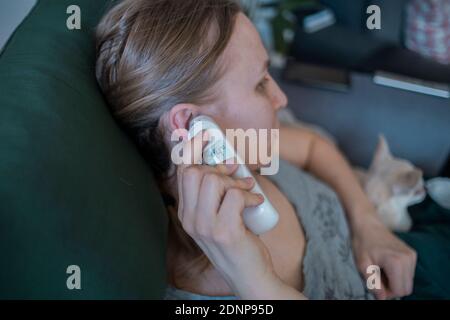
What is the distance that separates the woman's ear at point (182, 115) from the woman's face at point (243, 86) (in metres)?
0.02

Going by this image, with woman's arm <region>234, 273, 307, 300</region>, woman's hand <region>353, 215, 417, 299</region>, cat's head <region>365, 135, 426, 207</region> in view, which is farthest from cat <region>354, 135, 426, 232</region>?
woman's arm <region>234, 273, 307, 300</region>

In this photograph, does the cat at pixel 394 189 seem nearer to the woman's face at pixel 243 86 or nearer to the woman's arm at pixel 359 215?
the woman's arm at pixel 359 215

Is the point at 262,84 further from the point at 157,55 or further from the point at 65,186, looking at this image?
the point at 65,186

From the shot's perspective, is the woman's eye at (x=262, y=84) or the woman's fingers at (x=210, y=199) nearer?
the woman's fingers at (x=210, y=199)

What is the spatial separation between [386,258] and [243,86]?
0.43 metres

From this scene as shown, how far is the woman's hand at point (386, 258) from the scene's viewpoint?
0.78 metres

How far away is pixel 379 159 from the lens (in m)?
1.00

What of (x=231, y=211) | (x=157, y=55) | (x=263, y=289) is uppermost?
(x=157, y=55)

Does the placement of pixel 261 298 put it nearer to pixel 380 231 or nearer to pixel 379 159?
pixel 380 231

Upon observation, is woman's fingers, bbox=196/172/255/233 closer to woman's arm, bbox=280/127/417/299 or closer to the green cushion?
the green cushion

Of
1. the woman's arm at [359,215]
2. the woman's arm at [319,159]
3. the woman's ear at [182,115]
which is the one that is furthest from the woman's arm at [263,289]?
the woman's arm at [319,159]

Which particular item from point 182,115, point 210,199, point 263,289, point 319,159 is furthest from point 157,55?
point 319,159

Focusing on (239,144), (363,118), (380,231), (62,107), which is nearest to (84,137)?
(62,107)

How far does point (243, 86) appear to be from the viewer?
2.17 ft
